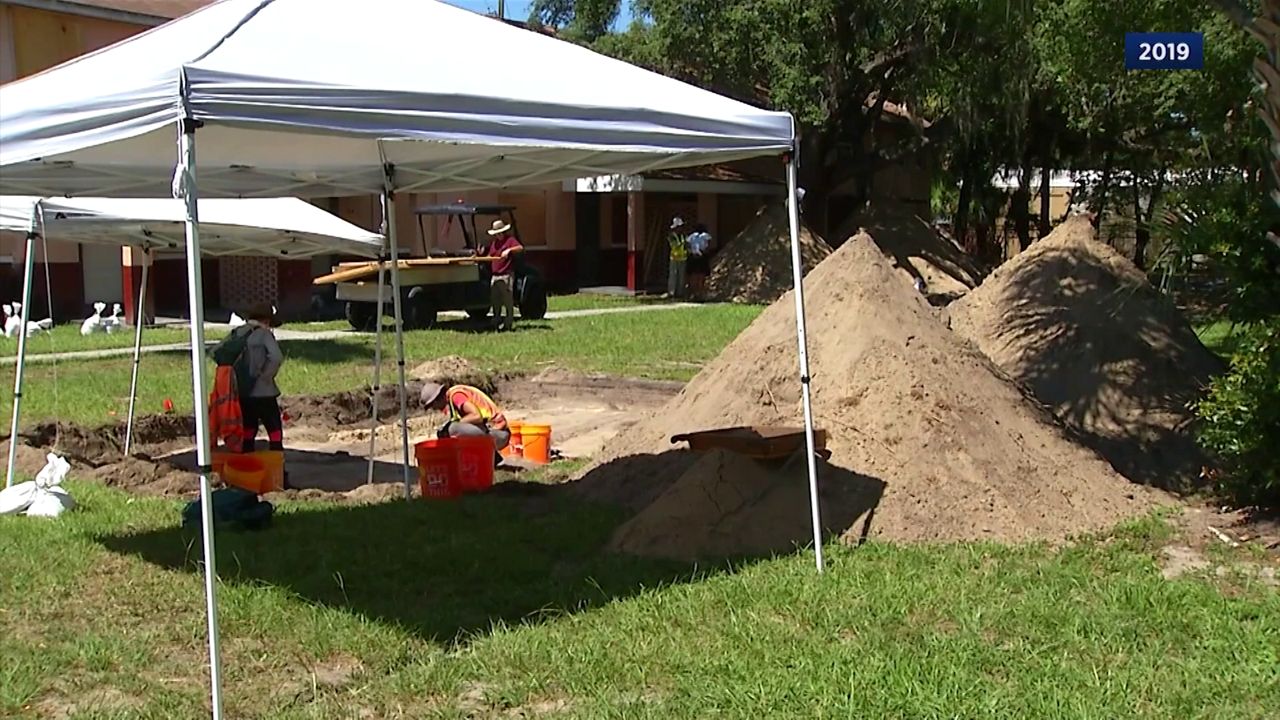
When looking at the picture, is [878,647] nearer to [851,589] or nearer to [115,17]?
[851,589]

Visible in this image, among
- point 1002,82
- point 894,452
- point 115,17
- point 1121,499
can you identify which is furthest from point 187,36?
point 1002,82

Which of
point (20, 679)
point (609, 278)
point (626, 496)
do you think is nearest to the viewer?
point (20, 679)

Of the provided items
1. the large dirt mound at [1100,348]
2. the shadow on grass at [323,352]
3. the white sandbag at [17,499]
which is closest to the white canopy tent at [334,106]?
the white sandbag at [17,499]

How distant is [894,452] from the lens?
7957 mm

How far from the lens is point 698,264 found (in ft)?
107

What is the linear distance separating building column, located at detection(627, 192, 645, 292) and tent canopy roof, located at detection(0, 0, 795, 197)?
23.2 m

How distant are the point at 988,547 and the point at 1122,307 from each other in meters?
4.78

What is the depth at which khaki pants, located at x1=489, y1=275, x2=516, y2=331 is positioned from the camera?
69.5ft

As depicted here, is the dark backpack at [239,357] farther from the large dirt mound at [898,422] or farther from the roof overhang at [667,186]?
the roof overhang at [667,186]

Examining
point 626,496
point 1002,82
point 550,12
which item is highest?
point 550,12

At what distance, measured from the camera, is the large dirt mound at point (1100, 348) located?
9.95 meters

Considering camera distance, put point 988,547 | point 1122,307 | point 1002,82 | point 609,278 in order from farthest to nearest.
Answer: point 609,278 < point 1002,82 < point 1122,307 < point 988,547

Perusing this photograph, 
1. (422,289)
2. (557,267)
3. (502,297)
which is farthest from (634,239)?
(422,289)

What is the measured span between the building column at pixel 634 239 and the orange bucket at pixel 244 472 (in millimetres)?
22586
